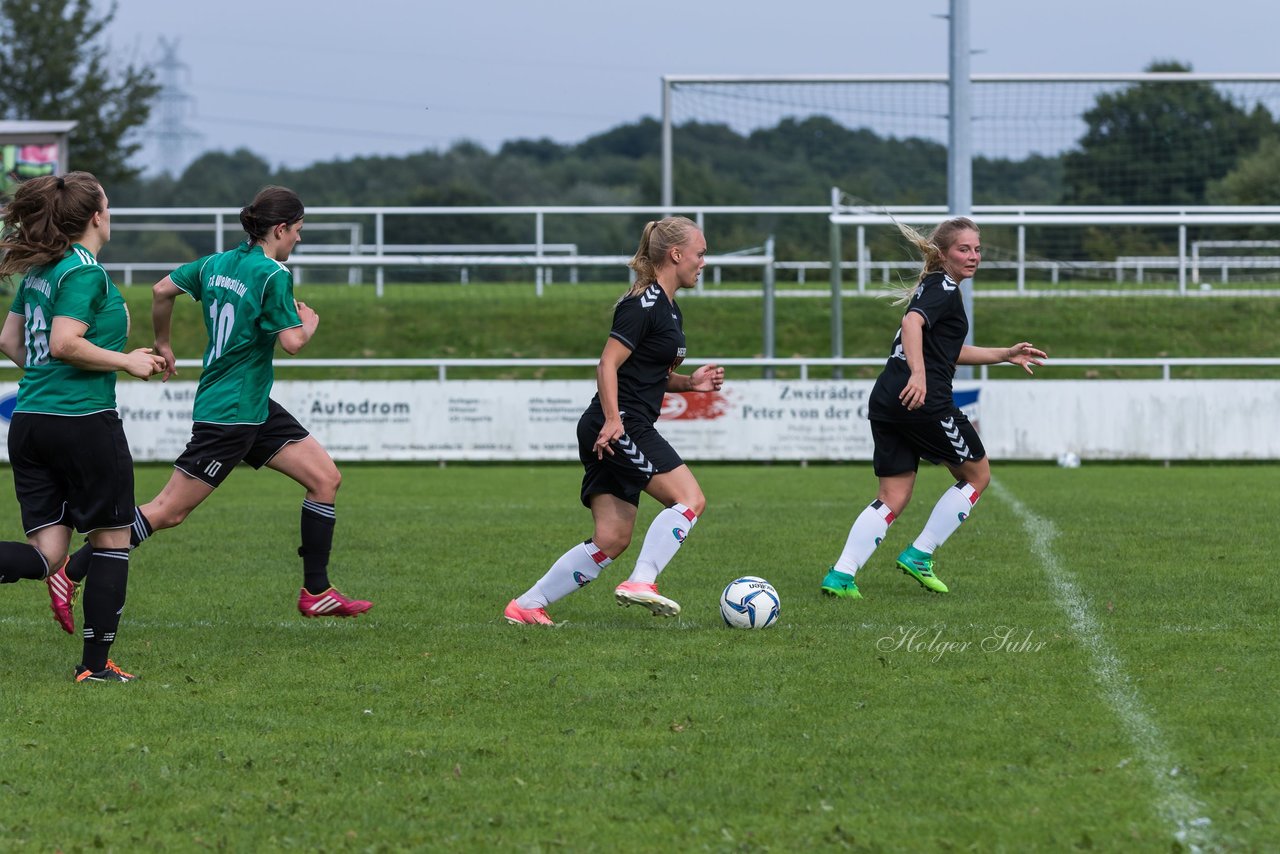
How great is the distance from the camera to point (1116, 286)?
20.1 m

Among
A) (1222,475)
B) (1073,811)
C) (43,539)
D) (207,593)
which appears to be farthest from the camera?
(1222,475)

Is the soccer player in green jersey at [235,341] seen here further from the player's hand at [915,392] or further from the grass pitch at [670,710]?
the player's hand at [915,392]

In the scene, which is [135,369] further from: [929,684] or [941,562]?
[941,562]

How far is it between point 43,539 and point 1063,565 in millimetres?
5102

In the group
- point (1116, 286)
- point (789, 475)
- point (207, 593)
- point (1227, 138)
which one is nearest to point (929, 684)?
point (207, 593)

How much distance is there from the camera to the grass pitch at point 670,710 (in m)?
3.82

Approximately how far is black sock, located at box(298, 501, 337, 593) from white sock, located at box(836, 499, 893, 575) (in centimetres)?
239

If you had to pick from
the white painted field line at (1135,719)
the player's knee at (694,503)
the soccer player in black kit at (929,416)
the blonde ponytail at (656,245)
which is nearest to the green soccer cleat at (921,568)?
the soccer player in black kit at (929,416)

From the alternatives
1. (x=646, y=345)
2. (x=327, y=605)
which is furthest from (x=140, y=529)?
(x=646, y=345)

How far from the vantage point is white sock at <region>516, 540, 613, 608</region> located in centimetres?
648

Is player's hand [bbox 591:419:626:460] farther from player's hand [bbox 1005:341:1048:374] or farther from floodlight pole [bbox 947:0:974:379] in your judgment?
floodlight pole [bbox 947:0:974:379]

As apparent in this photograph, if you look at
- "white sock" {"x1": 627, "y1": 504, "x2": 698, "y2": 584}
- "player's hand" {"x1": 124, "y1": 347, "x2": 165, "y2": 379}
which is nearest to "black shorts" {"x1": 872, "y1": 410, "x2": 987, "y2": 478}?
"white sock" {"x1": 627, "y1": 504, "x2": 698, "y2": 584}

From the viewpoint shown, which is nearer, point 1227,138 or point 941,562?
point 941,562

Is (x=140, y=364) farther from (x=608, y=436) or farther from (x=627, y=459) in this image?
(x=627, y=459)
